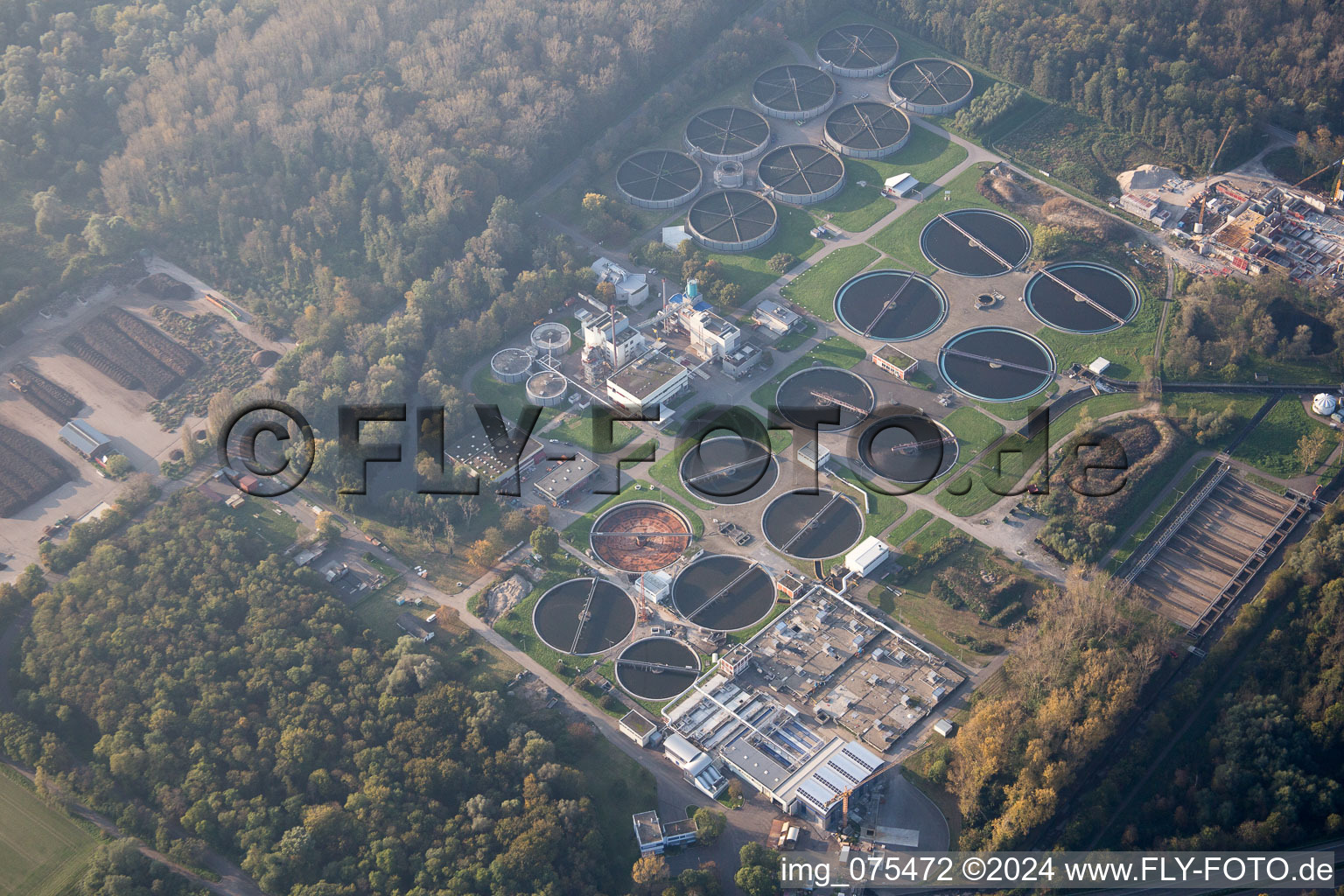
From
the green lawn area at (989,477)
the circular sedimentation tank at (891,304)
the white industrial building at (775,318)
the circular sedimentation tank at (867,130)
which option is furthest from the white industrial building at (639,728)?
the circular sedimentation tank at (867,130)

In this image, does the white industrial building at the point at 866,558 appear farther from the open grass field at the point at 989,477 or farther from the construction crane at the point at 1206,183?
the construction crane at the point at 1206,183

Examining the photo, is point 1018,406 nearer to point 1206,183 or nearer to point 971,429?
point 971,429

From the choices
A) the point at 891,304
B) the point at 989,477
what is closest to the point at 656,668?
the point at 989,477

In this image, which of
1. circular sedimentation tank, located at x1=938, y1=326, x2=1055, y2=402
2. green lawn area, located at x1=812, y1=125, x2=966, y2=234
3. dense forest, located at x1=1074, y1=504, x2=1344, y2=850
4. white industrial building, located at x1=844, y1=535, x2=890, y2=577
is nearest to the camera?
dense forest, located at x1=1074, y1=504, x2=1344, y2=850

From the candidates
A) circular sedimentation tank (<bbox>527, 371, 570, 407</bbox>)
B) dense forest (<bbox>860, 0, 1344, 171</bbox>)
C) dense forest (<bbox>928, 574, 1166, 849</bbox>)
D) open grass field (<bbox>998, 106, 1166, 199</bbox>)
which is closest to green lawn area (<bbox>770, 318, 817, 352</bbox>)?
circular sedimentation tank (<bbox>527, 371, 570, 407</bbox>)

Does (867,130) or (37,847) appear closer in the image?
(37,847)

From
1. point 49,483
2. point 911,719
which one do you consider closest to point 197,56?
point 49,483

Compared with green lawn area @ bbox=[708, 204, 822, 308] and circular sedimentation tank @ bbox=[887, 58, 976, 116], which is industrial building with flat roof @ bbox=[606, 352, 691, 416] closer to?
green lawn area @ bbox=[708, 204, 822, 308]
